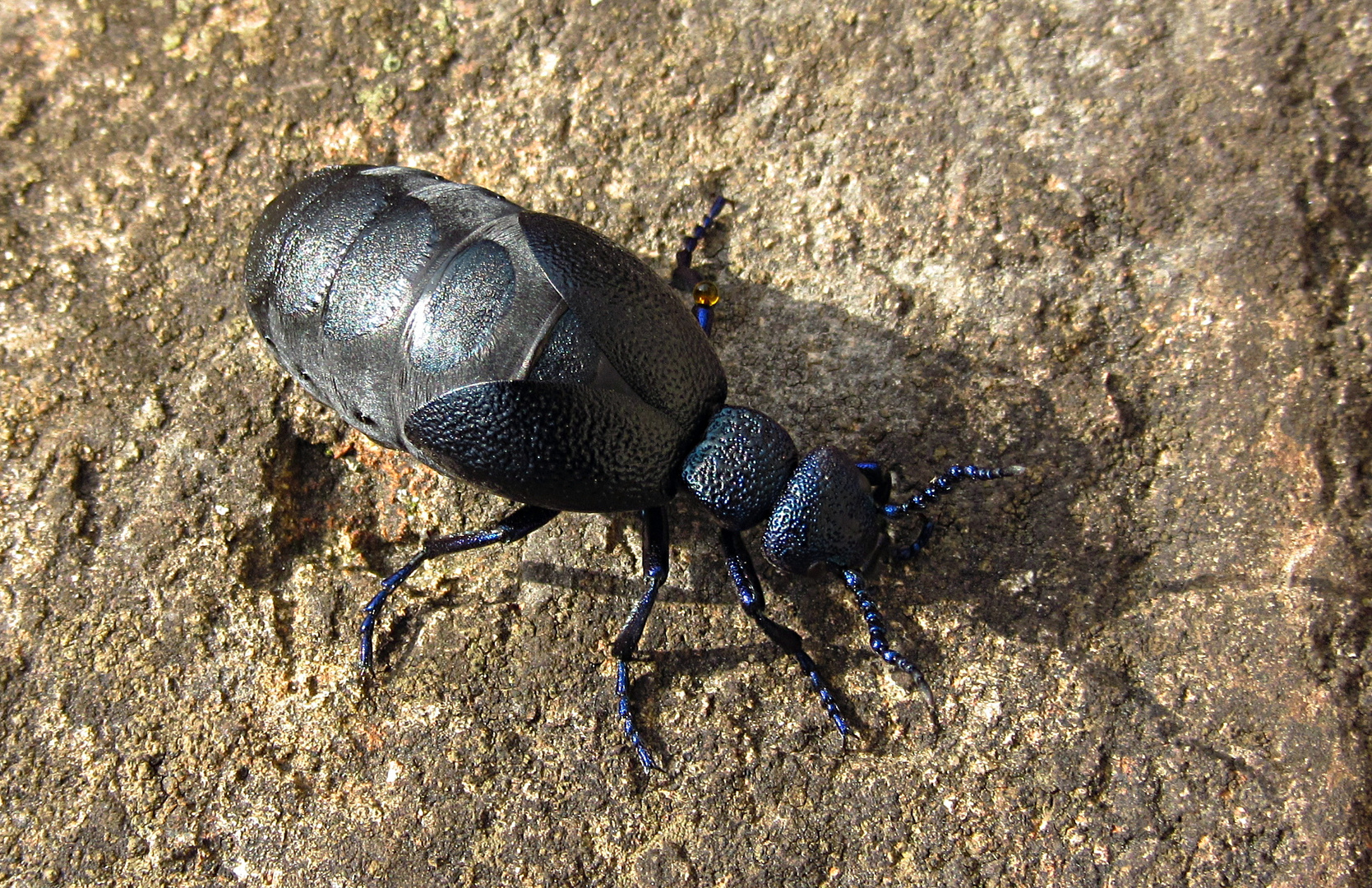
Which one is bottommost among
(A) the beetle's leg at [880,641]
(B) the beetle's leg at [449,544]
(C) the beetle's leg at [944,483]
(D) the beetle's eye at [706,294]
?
(A) the beetle's leg at [880,641]

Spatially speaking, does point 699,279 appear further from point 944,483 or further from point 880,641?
point 880,641

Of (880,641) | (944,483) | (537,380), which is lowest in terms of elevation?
(880,641)

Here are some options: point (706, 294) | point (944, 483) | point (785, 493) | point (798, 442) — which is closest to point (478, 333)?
point (706, 294)

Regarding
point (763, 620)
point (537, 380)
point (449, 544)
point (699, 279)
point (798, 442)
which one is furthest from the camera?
point (699, 279)

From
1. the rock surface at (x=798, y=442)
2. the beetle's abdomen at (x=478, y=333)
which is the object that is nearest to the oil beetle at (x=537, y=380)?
the beetle's abdomen at (x=478, y=333)

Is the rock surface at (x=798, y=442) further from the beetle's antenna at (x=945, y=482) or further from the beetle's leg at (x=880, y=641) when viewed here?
the beetle's antenna at (x=945, y=482)

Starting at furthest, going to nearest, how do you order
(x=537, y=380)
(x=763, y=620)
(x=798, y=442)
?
1. (x=798, y=442)
2. (x=763, y=620)
3. (x=537, y=380)
